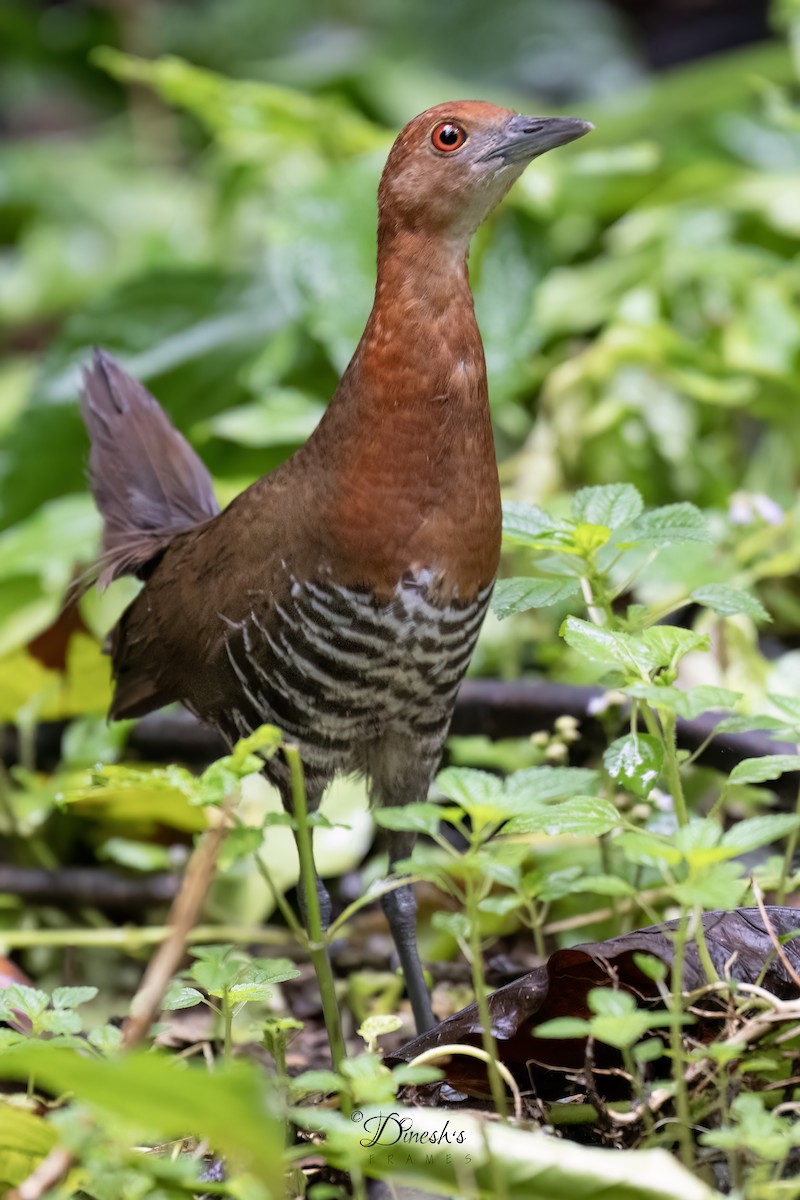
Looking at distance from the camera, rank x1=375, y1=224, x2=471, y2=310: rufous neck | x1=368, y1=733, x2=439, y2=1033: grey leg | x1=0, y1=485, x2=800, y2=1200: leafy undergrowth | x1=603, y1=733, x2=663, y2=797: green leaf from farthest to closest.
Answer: x1=368, y1=733, x2=439, y2=1033: grey leg → x1=375, y1=224, x2=471, y2=310: rufous neck → x1=603, y1=733, x2=663, y2=797: green leaf → x1=0, y1=485, x2=800, y2=1200: leafy undergrowth

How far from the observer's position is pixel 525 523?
5.38ft

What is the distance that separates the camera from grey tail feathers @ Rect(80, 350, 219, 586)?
2.26m

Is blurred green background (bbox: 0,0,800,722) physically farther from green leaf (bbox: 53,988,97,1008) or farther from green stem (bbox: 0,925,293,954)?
green leaf (bbox: 53,988,97,1008)

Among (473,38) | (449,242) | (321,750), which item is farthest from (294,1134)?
(473,38)

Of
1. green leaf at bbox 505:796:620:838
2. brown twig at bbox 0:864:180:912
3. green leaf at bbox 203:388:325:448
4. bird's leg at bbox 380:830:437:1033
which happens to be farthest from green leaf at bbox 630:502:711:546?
green leaf at bbox 203:388:325:448

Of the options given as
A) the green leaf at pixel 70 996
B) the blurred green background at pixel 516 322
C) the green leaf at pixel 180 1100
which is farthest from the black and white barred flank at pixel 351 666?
the blurred green background at pixel 516 322

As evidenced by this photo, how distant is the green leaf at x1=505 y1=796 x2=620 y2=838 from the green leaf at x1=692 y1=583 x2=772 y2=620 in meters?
0.26

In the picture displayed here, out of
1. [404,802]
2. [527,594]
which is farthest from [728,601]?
[404,802]

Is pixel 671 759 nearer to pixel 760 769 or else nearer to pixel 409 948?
pixel 760 769

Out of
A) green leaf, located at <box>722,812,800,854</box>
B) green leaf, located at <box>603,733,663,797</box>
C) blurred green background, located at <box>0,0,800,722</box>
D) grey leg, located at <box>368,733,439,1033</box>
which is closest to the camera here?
green leaf, located at <box>722,812,800,854</box>

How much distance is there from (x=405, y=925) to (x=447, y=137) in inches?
42.7

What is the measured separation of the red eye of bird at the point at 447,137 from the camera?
1693mm

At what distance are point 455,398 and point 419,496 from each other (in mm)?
134

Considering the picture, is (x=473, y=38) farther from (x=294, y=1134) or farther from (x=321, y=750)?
(x=294, y=1134)
